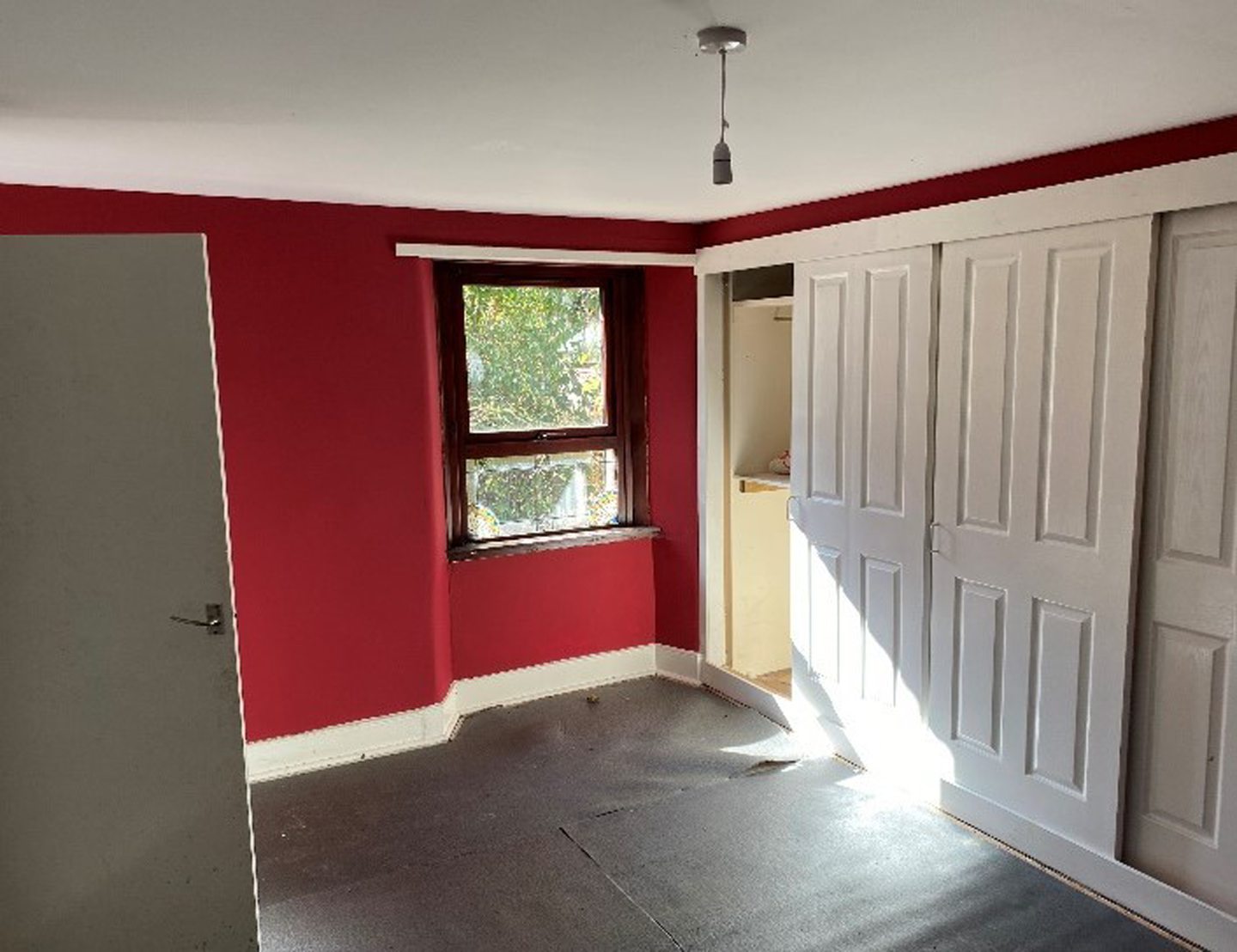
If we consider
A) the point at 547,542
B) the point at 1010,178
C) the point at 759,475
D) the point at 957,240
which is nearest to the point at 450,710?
the point at 547,542

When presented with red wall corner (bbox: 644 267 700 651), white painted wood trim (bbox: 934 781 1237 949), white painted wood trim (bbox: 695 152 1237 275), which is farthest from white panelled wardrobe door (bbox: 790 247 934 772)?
red wall corner (bbox: 644 267 700 651)

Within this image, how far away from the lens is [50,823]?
2.35 meters

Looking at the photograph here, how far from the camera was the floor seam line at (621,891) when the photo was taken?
2682mm

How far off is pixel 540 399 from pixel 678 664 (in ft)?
4.98

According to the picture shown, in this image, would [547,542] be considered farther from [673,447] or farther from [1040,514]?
[1040,514]

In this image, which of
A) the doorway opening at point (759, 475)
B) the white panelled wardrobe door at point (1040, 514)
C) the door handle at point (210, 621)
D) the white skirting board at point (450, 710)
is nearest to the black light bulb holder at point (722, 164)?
the white panelled wardrobe door at point (1040, 514)

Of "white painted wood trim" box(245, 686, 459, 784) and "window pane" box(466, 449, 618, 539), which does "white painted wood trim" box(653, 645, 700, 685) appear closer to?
"window pane" box(466, 449, 618, 539)

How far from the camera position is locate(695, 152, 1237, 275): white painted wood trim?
2.44 meters

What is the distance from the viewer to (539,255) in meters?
4.04

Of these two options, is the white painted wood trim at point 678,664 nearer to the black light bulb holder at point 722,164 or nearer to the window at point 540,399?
the window at point 540,399

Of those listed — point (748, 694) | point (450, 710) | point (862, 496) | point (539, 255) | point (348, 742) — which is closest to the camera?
point (862, 496)

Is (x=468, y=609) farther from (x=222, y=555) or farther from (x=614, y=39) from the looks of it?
(x=614, y=39)

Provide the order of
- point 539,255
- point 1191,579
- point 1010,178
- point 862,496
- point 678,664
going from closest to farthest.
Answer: point 1191,579 < point 1010,178 < point 862,496 < point 539,255 < point 678,664

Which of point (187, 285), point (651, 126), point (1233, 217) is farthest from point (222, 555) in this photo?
point (1233, 217)
